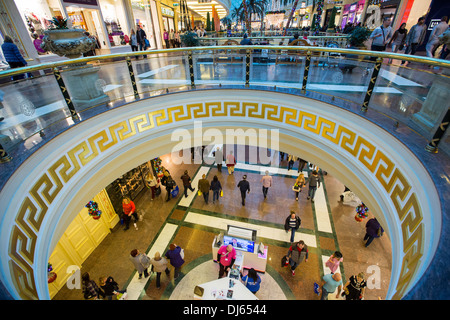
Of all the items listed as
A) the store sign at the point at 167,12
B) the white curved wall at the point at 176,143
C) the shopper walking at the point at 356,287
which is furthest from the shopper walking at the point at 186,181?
the store sign at the point at 167,12

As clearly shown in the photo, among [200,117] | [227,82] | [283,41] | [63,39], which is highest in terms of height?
[63,39]

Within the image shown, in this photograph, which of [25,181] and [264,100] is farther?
[264,100]

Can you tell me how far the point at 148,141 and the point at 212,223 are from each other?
12.4ft

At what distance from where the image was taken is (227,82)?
534 centimetres

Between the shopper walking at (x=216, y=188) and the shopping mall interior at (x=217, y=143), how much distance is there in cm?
28

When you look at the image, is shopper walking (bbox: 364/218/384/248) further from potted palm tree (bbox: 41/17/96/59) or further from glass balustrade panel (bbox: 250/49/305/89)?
potted palm tree (bbox: 41/17/96/59)

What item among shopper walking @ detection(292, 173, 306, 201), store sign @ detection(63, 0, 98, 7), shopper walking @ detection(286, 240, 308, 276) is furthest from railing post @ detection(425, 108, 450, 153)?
store sign @ detection(63, 0, 98, 7)

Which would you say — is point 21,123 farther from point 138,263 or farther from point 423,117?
point 423,117

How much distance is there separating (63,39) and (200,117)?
9.66 ft

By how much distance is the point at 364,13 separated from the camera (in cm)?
1767

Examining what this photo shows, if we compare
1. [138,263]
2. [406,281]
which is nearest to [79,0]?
[138,263]

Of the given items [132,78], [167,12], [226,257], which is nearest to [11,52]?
[132,78]

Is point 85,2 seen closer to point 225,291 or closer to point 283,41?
point 283,41

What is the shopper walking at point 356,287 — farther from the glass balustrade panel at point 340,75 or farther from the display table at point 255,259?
the glass balustrade panel at point 340,75
